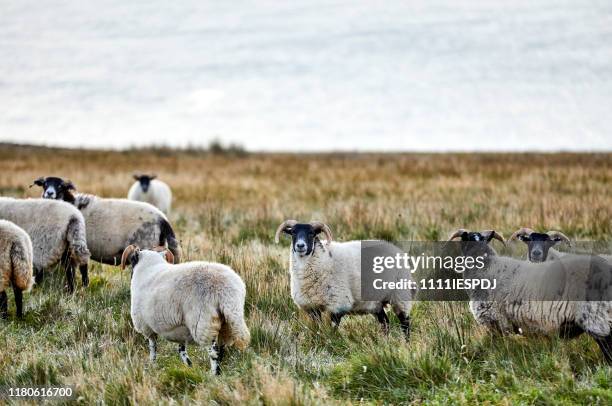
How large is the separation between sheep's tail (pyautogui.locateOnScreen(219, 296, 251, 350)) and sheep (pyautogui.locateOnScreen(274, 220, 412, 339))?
1.32 meters

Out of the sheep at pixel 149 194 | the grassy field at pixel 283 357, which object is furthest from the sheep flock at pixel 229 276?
the sheep at pixel 149 194

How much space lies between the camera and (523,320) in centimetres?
609

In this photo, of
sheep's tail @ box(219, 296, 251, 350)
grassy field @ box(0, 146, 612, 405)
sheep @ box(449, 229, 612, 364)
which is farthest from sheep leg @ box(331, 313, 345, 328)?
sheep's tail @ box(219, 296, 251, 350)

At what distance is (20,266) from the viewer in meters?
7.33

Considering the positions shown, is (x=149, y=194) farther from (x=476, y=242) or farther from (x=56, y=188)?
Answer: (x=476, y=242)

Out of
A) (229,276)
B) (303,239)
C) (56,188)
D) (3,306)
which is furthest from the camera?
(56,188)

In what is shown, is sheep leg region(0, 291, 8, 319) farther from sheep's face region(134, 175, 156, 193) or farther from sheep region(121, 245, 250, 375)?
sheep's face region(134, 175, 156, 193)

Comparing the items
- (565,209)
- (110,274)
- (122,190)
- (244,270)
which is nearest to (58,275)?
(110,274)

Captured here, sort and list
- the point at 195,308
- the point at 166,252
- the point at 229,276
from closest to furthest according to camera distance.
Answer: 1. the point at 195,308
2. the point at 229,276
3. the point at 166,252

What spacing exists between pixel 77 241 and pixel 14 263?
3.92 feet

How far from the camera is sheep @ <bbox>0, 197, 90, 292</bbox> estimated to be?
843 cm

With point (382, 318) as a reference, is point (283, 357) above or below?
below

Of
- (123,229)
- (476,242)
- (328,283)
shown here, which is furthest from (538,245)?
(123,229)

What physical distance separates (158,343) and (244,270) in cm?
202
